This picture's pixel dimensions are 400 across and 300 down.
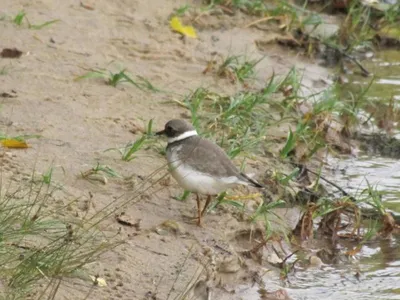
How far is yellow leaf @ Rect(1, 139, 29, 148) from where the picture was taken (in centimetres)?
723

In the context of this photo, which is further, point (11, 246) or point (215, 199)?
point (215, 199)

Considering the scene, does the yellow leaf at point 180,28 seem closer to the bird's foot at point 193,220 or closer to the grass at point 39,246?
the bird's foot at point 193,220

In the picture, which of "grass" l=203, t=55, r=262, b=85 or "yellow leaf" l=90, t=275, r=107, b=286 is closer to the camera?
"yellow leaf" l=90, t=275, r=107, b=286

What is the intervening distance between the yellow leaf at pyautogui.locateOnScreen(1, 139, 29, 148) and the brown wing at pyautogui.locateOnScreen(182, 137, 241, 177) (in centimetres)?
120

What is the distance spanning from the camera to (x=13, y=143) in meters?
7.28

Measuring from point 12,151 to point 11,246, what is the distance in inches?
63.8

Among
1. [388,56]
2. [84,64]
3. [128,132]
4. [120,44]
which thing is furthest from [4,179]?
[388,56]

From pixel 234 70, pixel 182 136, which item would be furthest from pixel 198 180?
pixel 234 70

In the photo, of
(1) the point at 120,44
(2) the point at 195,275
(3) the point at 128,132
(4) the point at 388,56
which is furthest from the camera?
(4) the point at 388,56

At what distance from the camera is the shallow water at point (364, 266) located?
Answer: 6.89 m

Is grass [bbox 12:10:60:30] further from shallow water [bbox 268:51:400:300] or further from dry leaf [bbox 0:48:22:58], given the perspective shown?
shallow water [bbox 268:51:400:300]

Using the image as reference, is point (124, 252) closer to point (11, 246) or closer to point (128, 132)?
point (11, 246)

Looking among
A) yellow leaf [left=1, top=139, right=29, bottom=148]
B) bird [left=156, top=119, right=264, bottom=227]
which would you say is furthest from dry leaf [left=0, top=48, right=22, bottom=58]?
bird [left=156, top=119, right=264, bottom=227]

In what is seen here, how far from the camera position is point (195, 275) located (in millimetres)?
6270
